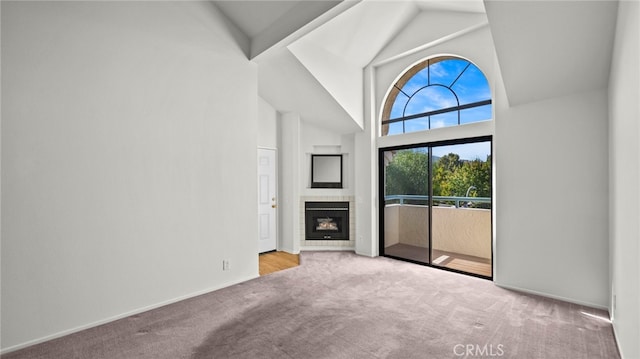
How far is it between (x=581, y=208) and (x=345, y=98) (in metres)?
3.22

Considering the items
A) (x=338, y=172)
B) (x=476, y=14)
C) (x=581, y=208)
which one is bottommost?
(x=581, y=208)

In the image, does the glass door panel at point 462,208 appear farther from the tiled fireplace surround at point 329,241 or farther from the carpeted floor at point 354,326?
the tiled fireplace surround at point 329,241

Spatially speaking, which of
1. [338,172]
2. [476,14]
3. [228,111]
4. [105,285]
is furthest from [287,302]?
[476,14]

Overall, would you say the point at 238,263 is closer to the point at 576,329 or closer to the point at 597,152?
the point at 576,329

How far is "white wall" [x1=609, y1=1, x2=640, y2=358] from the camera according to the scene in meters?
1.51

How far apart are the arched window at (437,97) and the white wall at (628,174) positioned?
1613 mm

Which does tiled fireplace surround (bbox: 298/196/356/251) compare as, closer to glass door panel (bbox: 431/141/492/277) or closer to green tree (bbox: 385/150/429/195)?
green tree (bbox: 385/150/429/195)

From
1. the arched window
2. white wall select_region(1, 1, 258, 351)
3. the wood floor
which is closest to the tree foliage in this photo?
the arched window

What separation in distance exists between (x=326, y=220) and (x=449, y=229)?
2165mm

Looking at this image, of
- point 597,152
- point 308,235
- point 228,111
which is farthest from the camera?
point 308,235

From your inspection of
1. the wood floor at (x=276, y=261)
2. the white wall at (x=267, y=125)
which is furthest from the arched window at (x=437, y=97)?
the wood floor at (x=276, y=261)

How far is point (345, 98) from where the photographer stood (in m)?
4.64

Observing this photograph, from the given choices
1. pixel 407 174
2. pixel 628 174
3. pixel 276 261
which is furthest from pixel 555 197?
pixel 276 261

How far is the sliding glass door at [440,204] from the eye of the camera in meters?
3.90
